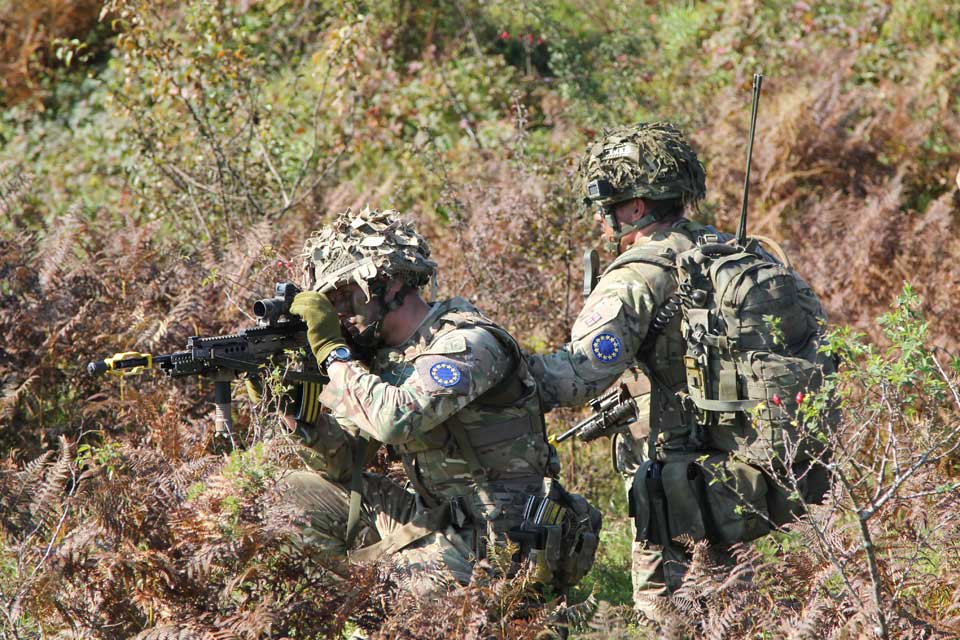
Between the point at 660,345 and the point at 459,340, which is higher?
the point at 459,340

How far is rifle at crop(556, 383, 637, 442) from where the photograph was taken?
522cm

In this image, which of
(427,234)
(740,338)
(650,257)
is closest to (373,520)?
(650,257)

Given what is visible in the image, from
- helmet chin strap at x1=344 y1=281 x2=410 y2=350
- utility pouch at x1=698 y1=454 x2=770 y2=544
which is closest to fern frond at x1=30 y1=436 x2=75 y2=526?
helmet chin strap at x1=344 y1=281 x2=410 y2=350

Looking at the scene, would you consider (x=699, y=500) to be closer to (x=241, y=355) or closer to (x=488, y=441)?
(x=488, y=441)

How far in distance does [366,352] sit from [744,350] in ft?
5.16

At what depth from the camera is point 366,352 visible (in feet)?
15.3

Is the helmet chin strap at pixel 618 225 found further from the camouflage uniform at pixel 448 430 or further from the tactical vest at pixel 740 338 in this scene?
the camouflage uniform at pixel 448 430

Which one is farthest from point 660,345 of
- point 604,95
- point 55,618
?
point 604,95

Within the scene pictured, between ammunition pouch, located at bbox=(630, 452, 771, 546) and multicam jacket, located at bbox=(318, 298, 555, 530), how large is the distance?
535mm

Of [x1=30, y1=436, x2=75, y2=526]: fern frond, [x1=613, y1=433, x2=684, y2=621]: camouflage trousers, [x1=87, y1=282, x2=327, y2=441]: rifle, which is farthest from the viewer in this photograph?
[x1=613, y1=433, x2=684, y2=621]: camouflage trousers

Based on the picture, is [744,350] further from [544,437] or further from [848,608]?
[848,608]

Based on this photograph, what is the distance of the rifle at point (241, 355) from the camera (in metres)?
4.29

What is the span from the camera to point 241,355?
4.40 meters

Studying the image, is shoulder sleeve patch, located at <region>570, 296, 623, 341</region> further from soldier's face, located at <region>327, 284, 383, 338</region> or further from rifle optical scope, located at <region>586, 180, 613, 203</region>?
soldier's face, located at <region>327, 284, 383, 338</region>
